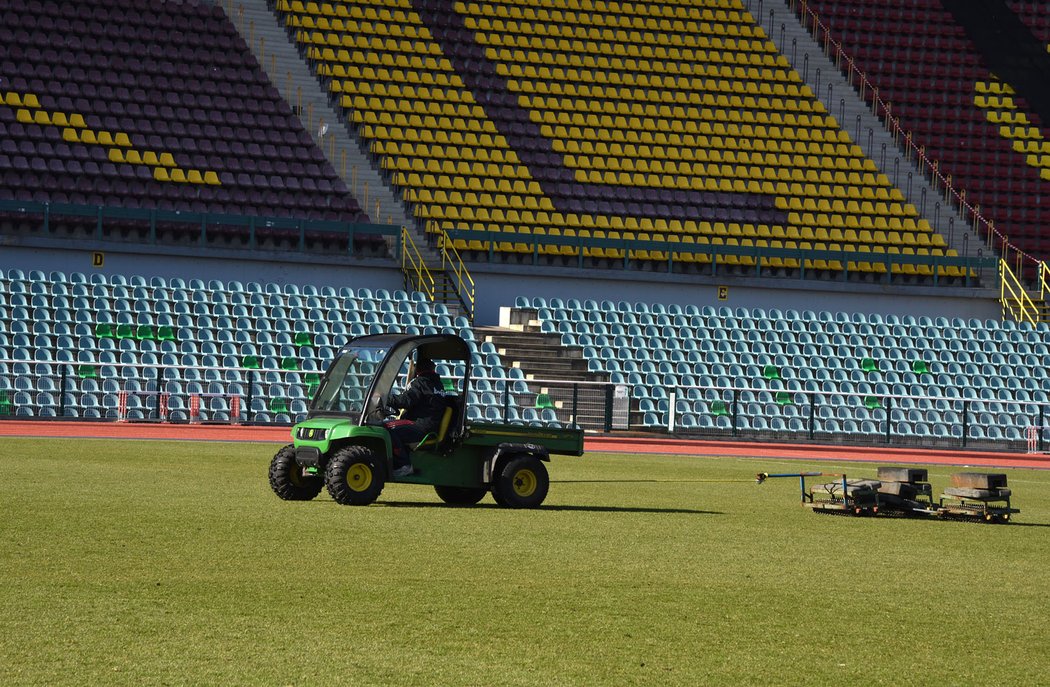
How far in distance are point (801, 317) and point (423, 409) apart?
846 inches

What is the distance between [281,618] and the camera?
7.07m

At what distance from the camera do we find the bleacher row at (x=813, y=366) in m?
28.9

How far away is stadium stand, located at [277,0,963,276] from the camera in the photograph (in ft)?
115

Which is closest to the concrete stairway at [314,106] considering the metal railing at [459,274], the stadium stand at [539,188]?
the stadium stand at [539,188]

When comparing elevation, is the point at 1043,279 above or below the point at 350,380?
above

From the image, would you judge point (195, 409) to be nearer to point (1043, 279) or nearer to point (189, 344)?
point (189, 344)

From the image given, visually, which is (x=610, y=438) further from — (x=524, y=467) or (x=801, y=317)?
(x=524, y=467)

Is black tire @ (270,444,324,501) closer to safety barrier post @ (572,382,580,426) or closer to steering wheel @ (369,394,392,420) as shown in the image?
steering wheel @ (369,394,392,420)

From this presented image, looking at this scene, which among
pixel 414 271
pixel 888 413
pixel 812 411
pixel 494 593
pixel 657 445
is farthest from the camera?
pixel 414 271

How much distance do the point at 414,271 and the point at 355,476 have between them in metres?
20.3

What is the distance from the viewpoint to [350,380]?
1337cm

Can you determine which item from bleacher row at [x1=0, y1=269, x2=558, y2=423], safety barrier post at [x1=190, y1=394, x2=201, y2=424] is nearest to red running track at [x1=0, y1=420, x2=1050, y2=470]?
safety barrier post at [x1=190, y1=394, x2=201, y2=424]

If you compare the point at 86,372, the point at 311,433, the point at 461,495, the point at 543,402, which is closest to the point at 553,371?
the point at 543,402

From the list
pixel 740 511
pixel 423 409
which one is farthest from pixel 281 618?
pixel 740 511
